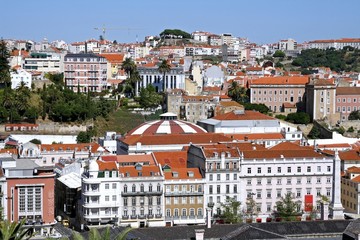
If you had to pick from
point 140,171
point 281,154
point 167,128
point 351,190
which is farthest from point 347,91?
point 140,171

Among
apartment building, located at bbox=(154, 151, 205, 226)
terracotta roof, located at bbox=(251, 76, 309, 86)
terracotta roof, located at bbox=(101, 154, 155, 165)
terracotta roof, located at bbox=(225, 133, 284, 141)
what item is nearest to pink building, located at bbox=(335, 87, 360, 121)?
terracotta roof, located at bbox=(251, 76, 309, 86)

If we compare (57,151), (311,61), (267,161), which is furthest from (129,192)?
(311,61)

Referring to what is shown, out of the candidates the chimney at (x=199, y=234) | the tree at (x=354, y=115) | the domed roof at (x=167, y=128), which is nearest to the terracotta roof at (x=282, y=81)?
the tree at (x=354, y=115)

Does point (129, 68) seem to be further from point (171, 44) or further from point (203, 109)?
point (171, 44)

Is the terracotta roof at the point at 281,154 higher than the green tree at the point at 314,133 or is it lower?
higher

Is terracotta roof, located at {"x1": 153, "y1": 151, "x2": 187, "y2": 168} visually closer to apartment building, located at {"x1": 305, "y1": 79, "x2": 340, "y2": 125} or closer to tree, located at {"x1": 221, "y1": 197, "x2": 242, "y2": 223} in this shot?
tree, located at {"x1": 221, "y1": 197, "x2": 242, "y2": 223}

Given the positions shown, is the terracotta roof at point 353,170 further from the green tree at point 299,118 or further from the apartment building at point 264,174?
the green tree at point 299,118
